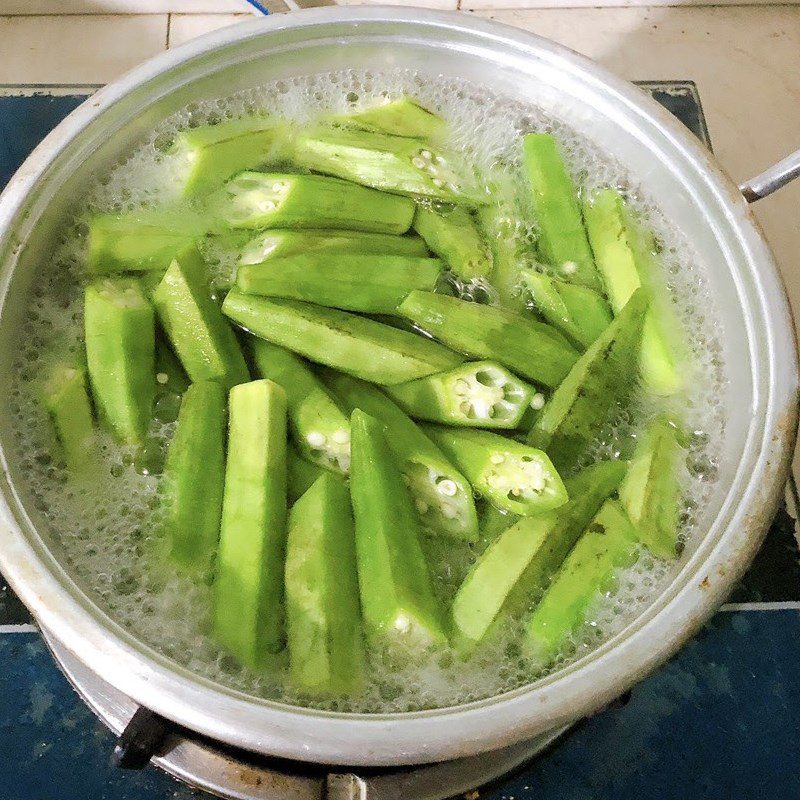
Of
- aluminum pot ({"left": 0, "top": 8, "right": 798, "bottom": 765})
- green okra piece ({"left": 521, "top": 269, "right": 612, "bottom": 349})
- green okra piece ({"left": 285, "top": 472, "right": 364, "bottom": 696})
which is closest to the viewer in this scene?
aluminum pot ({"left": 0, "top": 8, "right": 798, "bottom": 765})

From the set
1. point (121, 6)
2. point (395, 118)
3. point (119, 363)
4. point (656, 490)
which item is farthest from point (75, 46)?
point (656, 490)

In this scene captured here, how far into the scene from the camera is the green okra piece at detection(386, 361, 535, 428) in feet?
2.98

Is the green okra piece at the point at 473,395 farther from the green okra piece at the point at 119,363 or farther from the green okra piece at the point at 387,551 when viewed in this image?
the green okra piece at the point at 119,363

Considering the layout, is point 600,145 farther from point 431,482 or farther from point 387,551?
point 387,551

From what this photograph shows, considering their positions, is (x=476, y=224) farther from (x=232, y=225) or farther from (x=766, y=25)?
(x=766, y=25)

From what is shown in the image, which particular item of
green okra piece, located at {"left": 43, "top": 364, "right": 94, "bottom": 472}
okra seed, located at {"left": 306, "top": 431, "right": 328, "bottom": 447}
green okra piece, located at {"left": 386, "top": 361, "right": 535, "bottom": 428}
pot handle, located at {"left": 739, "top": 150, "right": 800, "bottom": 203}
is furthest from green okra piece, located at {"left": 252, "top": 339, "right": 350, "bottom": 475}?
pot handle, located at {"left": 739, "top": 150, "right": 800, "bottom": 203}

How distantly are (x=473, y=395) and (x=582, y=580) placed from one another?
0.25 meters

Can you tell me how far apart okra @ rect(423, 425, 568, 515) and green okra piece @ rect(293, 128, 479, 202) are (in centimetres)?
36

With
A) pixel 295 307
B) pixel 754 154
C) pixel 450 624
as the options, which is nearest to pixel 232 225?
pixel 295 307

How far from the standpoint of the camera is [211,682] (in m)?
0.65

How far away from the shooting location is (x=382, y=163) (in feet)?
3.33

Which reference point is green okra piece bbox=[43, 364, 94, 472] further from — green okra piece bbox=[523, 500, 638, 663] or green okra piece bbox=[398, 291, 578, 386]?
green okra piece bbox=[523, 500, 638, 663]

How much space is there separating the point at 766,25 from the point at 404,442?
123 centimetres

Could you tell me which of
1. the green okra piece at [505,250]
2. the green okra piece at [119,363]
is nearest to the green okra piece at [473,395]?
the green okra piece at [505,250]
